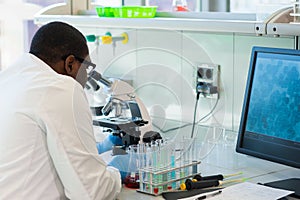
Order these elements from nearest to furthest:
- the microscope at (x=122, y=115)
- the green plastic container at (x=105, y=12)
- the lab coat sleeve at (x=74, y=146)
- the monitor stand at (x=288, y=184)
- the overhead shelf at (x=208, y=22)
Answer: the lab coat sleeve at (x=74, y=146), the monitor stand at (x=288, y=184), the overhead shelf at (x=208, y=22), the microscope at (x=122, y=115), the green plastic container at (x=105, y=12)

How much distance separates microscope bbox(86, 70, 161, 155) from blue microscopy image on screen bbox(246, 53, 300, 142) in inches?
14.8

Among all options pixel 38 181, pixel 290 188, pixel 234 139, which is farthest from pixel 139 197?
pixel 234 139

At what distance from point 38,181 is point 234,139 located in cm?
92

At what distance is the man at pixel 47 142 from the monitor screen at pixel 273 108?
1.66 feet

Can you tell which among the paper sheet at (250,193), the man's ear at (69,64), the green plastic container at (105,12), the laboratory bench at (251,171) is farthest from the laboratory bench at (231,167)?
the green plastic container at (105,12)

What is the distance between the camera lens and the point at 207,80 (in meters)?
2.37

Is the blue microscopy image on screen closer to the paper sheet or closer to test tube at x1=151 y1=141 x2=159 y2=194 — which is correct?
the paper sheet

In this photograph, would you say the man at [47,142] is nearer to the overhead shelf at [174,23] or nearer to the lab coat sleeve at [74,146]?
the lab coat sleeve at [74,146]

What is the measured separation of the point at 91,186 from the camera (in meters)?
1.61

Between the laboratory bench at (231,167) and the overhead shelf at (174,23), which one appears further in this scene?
the overhead shelf at (174,23)

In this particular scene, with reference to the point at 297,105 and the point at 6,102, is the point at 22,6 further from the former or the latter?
the point at 297,105

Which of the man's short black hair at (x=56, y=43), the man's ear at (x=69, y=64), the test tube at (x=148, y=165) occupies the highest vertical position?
the man's short black hair at (x=56, y=43)

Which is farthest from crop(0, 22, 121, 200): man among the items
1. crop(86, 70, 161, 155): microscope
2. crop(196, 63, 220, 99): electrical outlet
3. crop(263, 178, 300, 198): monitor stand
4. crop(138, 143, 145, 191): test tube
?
crop(196, 63, 220, 99): electrical outlet

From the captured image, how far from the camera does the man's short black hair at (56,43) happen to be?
173 cm
